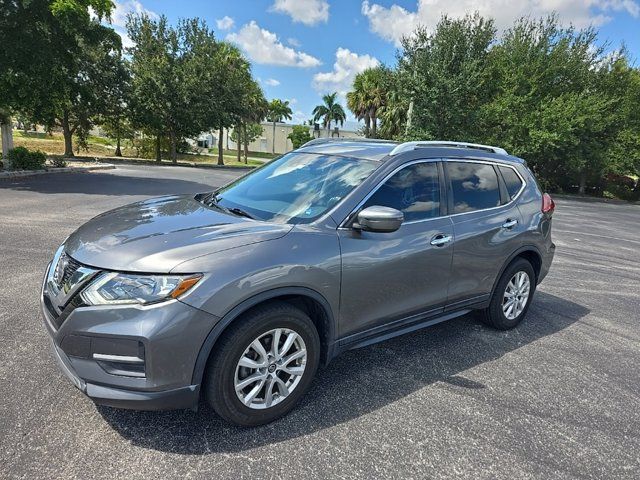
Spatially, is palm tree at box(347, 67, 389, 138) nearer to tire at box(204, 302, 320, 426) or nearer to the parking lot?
the parking lot

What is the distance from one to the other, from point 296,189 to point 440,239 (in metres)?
1.20

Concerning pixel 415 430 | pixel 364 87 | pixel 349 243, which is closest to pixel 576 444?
pixel 415 430

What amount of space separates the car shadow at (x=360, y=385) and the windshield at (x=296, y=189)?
4.20 feet

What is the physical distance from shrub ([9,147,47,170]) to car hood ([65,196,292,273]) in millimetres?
15656

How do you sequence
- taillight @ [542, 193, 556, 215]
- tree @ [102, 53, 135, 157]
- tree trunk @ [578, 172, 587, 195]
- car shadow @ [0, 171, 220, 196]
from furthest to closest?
1. tree @ [102, 53, 135, 157]
2. tree trunk @ [578, 172, 587, 195]
3. car shadow @ [0, 171, 220, 196]
4. taillight @ [542, 193, 556, 215]

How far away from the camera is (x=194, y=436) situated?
8.29ft

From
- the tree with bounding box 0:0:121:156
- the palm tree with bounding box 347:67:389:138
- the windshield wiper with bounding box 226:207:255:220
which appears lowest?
the windshield wiper with bounding box 226:207:255:220

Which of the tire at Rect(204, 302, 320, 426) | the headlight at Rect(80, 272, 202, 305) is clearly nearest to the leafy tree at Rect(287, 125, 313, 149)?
the tire at Rect(204, 302, 320, 426)

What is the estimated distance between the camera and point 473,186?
3.84 meters

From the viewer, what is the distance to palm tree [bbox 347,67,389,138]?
40.9m

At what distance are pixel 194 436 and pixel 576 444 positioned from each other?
2.38m

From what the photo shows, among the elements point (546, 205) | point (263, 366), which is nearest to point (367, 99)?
point (546, 205)

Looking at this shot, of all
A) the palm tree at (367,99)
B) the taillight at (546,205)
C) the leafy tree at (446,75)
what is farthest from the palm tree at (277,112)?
the taillight at (546,205)

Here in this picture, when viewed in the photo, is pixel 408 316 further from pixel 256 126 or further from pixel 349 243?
pixel 256 126
